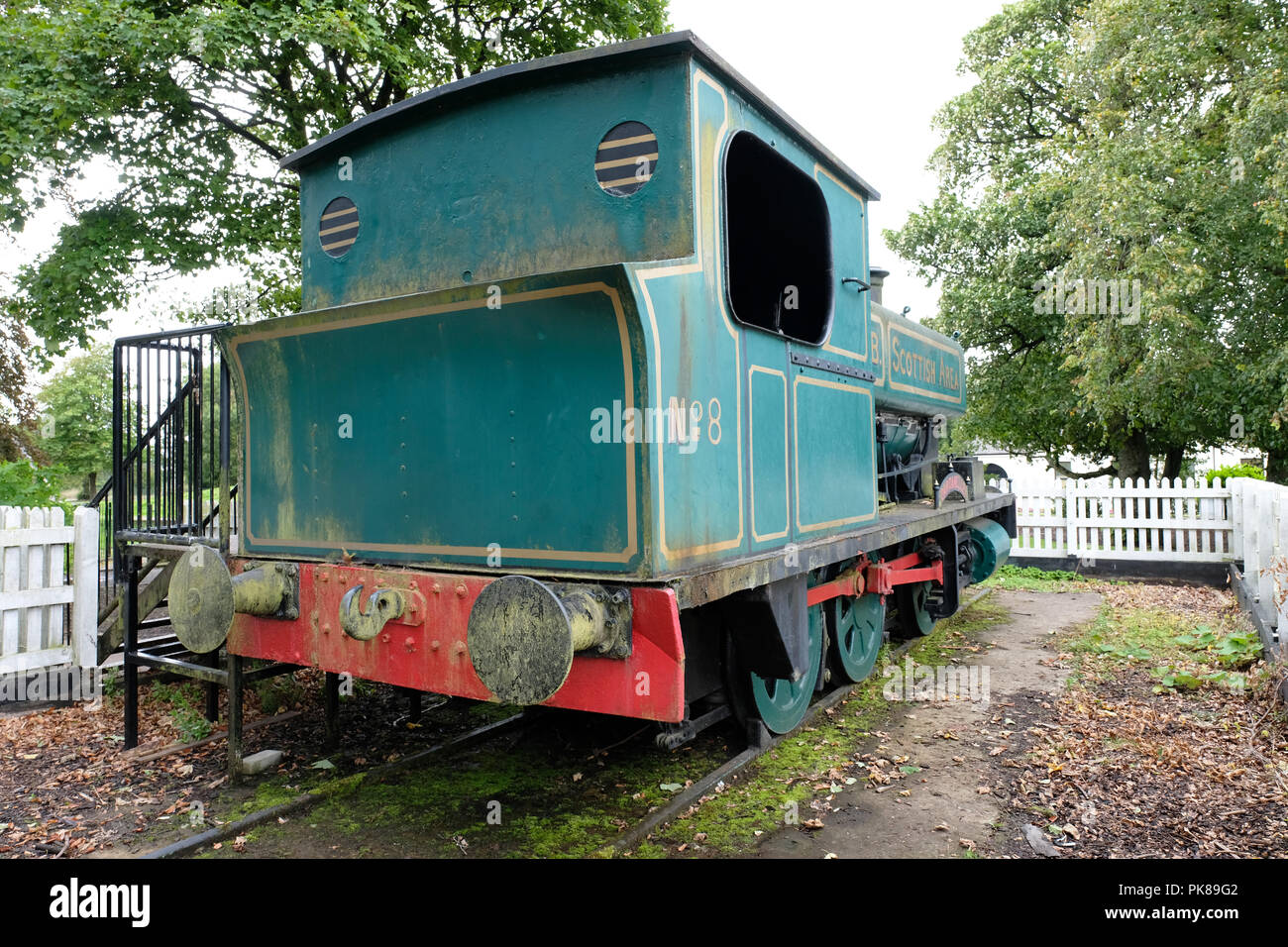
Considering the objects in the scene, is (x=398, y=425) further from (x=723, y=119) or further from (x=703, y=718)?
(x=703, y=718)

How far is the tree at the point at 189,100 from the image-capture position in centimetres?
757

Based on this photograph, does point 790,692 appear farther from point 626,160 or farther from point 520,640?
point 626,160

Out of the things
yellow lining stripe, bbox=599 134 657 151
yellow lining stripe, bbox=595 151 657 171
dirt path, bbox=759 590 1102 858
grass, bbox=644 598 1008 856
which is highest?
yellow lining stripe, bbox=599 134 657 151

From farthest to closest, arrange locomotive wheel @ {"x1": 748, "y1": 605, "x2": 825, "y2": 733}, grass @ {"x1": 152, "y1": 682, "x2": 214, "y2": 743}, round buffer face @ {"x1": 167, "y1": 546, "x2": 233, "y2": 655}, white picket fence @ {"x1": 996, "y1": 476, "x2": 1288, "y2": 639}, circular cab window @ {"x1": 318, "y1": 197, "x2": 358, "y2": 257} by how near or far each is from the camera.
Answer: white picket fence @ {"x1": 996, "y1": 476, "x2": 1288, "y2": 639} < grass @ {"x1": 152, "y1": 682, "x2": 214, "y2": 743} < locomotive wheel @ {"x1": 748, "y1": 605, "x2": 825, "y2": 733} < circular cab window @ {"x1": 318, "y1": 197, "x2": 358, "y2": 257} < round buffer face @ {"x1": 167, "y1": 546, "x2": 233, "y2": 655}

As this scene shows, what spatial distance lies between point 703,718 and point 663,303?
2.37m

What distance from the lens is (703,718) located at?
14.0 feet

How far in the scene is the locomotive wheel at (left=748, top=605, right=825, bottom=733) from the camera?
4363 millimetres

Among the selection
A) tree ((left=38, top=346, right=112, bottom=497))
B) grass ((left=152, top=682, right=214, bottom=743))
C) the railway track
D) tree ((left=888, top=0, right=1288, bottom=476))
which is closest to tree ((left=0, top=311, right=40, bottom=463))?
grass ((left=152, top=682, right=214, bottom=743))

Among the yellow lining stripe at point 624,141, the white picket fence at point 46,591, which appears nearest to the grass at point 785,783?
the yellow lining stripe at point 624,141

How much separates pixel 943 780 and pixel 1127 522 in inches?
352

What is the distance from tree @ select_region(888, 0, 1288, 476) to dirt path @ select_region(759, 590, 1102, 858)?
8853mm

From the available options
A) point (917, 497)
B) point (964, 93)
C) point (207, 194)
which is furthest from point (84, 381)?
point (917, 497)

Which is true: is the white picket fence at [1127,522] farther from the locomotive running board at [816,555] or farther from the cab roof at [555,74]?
the cab roof at [555,74]

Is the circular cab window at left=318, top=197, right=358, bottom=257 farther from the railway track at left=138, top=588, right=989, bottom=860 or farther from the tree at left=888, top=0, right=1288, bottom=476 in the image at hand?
the tree at left=888, top=0, right=1288, bottom=476
